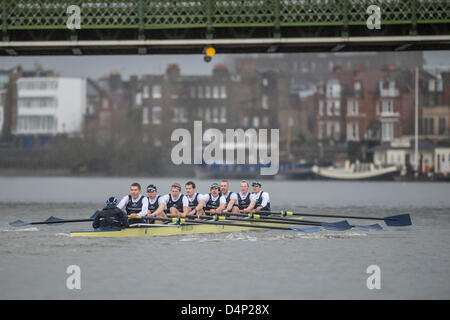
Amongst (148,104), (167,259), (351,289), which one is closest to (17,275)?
(167,259)

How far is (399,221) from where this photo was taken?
2928cm

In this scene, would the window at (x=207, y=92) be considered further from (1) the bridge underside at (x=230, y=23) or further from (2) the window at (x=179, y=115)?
(1) the bridge underside at (x=230, y=23)

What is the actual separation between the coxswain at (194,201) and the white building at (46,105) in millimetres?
92296

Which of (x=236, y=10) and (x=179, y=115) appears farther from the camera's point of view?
(x=179, y=115)

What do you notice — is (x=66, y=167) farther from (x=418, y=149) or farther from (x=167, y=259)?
(x=167, y=259)

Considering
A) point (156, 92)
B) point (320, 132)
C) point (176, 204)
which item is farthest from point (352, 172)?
point (176, 204)

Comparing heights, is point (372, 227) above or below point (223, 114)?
below

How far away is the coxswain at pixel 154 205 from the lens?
25.2 metres

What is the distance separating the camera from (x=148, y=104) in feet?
390

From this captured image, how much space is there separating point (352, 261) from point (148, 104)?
100 meters

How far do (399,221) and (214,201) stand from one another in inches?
309

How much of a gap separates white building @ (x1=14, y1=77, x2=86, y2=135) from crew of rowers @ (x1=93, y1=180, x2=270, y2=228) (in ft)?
300

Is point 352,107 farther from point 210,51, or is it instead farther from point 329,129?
point 210,51

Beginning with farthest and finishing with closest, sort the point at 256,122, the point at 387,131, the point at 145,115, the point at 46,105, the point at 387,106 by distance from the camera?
the point at 256,122
the point at 145,115
the point at 46,105
the point at 387,106
the point at 387,131
